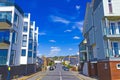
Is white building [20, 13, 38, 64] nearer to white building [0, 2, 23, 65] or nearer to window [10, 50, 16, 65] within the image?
white building [0, 2, 23, 65]

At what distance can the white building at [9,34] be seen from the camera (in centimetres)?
2544

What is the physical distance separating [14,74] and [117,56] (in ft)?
58.7

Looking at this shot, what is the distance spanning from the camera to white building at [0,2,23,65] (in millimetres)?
25438

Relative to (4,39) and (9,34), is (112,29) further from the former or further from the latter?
(4,39)

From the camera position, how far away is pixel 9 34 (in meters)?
26.8

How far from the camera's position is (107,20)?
2339 cm

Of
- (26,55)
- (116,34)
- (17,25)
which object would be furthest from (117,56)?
(26,55)

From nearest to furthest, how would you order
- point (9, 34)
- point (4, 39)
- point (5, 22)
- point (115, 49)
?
1. point (115, 49)
2. point (5, 22)
3. point (4, 39)
4. point (9, 34)

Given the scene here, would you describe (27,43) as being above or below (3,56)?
above

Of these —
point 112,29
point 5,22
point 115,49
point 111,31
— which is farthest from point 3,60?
point 112,29

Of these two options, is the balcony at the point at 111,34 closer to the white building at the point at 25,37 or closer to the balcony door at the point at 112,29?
the balcony door at the point at 112,29

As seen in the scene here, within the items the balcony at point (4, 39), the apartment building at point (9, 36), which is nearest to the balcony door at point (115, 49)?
the apartment building at point (9, 36)

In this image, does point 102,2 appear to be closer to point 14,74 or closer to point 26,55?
point 14,74

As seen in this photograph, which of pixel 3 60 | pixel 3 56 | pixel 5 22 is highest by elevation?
pixel 5 22
